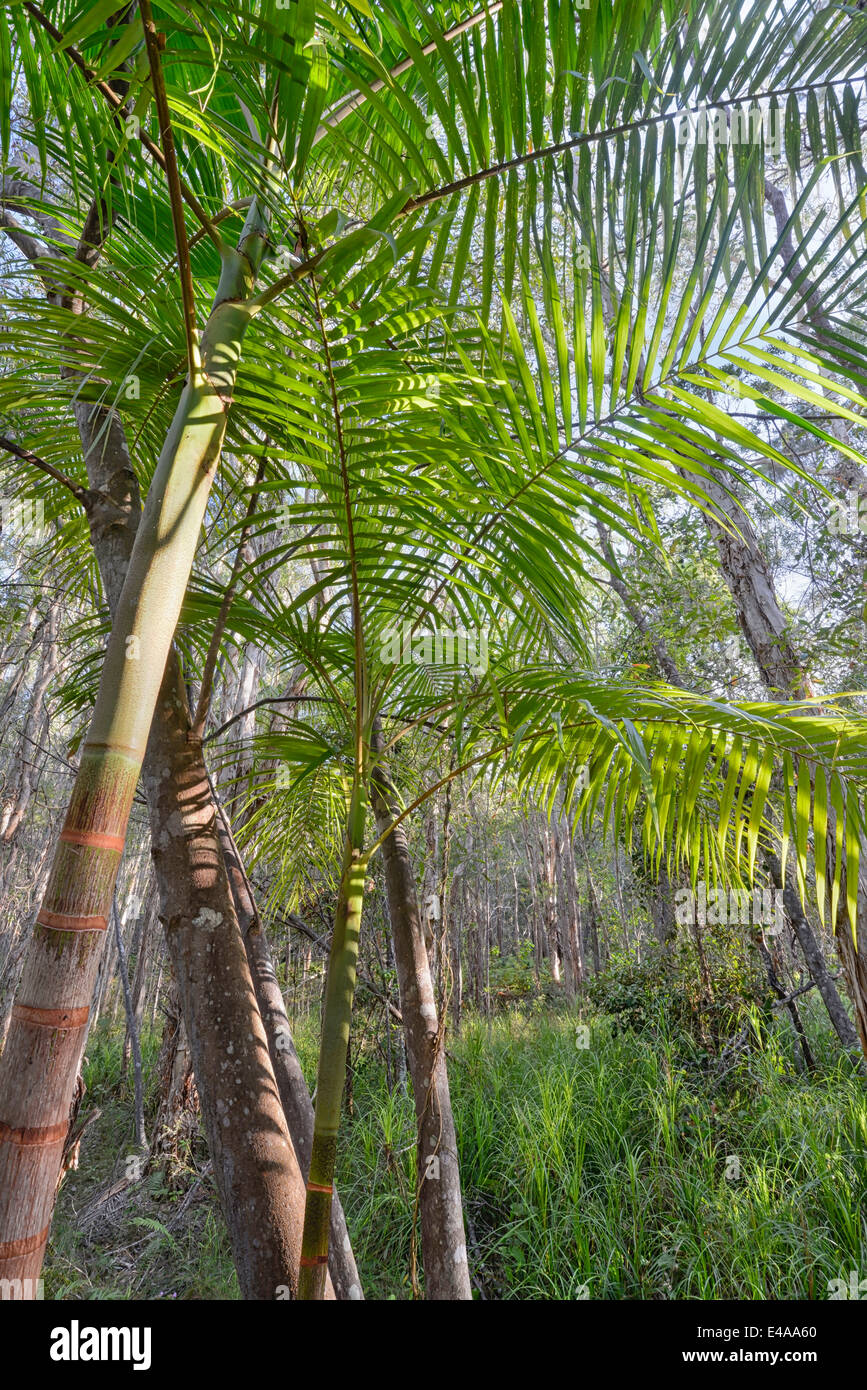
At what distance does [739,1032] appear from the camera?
14.6ft

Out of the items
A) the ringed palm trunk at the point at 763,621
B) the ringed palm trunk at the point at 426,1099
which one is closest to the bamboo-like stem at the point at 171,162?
the ringed palm trunk at the point at 426,1099

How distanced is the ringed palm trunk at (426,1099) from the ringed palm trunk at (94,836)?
45.3 inches

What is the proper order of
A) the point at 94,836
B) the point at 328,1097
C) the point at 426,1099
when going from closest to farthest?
the point at 94,836 < the point at 328,1097 < the point at 426,1099

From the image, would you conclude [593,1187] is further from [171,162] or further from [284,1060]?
[171,162]

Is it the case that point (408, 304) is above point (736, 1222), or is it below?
above

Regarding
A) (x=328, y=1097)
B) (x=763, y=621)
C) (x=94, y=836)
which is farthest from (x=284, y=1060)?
(x=763, y=621)

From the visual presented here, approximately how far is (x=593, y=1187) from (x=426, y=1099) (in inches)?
81.4

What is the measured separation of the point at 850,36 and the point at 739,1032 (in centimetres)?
481

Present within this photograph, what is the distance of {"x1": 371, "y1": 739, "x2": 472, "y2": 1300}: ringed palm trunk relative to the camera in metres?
1.79

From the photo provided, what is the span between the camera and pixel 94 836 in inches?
23.6

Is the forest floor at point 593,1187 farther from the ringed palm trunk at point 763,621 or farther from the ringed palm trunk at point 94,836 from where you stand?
the ringed palm trunk at point 94,836
